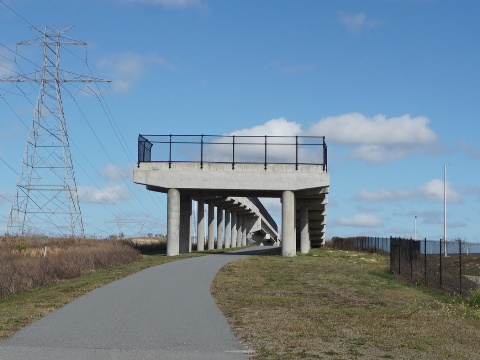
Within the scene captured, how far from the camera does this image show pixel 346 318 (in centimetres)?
1545

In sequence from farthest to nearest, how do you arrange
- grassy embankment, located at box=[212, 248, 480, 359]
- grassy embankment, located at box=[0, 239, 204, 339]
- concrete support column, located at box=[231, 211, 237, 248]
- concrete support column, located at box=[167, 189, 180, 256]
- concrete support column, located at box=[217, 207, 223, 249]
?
concrete support column, located at box=[231, 211, 237, 248], concrete support column, located at box=[217, 207, 223, 249], concrete support column, located at box=[167, 189, 180, 256], grassy embankment, located at box=[0, 239, 204, 339], grassy embankment, located at box=[212, 248, 480, 359]

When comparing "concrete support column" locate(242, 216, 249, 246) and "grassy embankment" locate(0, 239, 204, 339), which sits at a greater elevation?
"concrete support column" locate(242, 216, 249, 246)

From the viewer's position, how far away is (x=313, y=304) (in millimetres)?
18172

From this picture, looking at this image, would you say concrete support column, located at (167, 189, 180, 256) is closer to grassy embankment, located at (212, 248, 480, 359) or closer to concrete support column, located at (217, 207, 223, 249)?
grassy embankment, located at (212, 248, 480, 359)

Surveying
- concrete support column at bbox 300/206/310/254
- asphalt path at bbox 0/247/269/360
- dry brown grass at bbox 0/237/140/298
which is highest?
concrete support column at bbox 300/206/310/254

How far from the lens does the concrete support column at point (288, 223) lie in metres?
47.0

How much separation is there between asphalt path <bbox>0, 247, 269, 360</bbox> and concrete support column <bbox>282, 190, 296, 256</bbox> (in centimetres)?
2662

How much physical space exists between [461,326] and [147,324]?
641cm

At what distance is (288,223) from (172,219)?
774 centimetres

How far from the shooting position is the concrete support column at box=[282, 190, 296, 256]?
4700cm

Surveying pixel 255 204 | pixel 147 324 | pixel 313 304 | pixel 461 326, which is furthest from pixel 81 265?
pixel 255 204

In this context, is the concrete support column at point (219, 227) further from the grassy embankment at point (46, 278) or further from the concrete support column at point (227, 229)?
the grassy embankment at point (46, 278)

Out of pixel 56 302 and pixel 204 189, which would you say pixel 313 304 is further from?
pixel 204 189

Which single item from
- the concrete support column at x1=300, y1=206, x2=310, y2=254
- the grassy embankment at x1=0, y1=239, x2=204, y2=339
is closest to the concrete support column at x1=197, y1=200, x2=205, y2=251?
the concrete support column at x1=300, y1=206, x2=310, y2=254
